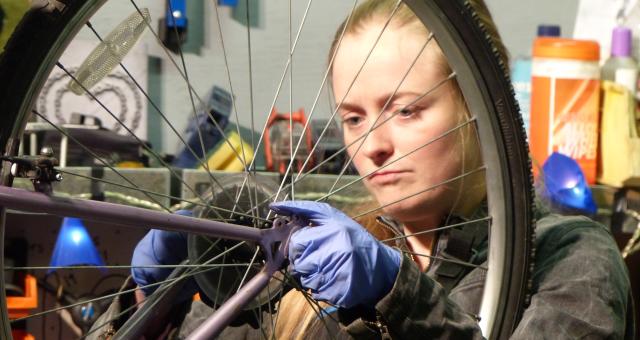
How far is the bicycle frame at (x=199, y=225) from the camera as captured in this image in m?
0.94

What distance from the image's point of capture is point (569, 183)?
7.66 feet

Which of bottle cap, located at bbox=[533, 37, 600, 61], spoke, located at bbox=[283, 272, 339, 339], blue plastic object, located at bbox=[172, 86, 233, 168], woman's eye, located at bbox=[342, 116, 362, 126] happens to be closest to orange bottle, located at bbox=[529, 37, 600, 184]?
bottle cap, located at bbox=[533, 37, 600, 61]

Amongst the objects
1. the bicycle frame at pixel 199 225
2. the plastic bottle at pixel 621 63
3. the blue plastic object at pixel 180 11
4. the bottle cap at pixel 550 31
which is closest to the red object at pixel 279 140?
the blue plastic object at pixel 180 11

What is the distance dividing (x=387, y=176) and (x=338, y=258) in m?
0.30

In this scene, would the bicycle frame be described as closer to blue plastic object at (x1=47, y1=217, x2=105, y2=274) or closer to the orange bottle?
blue plastic object at (x1=47, y1=217, x2=105, y2=274)

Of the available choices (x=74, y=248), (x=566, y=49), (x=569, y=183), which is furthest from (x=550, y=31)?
(x=74, y=248)

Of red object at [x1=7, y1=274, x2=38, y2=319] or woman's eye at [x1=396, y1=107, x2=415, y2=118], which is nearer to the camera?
woman's eye at [x1=396, y1=107, x2=415, y2=118]

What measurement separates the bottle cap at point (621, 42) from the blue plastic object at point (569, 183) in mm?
379

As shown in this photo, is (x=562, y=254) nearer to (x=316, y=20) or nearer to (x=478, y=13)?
(x=478, y=13)

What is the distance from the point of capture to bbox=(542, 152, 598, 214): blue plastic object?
226cm

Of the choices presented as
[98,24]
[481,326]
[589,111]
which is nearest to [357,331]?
[481,326]

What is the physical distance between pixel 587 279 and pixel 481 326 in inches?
6.0

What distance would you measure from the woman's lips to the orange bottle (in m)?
1.22

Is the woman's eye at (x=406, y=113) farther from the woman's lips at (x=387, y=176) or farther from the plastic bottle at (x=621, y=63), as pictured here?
the plastic bottle at (x=621, y=63)
